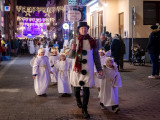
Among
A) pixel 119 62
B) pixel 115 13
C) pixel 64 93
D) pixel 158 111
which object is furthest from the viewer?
pixel 115 13

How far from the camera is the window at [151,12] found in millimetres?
24281

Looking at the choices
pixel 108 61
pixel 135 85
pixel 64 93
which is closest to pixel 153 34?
pixel 135 85

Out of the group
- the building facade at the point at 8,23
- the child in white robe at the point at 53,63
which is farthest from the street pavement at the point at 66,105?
the building facade at the point at 8,23

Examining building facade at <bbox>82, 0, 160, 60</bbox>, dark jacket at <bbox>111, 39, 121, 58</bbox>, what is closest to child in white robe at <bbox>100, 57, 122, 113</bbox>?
dark jacket at <bbox>111, 39, 121, 58</bbox>

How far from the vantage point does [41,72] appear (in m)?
10.4

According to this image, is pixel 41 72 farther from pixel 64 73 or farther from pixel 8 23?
pixel 8 23

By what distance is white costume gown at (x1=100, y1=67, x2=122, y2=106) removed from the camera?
26.0 ft

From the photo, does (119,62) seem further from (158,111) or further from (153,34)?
(158,111)

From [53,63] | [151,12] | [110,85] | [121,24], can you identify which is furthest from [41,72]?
[121,24]

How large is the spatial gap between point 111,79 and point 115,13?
19.5 m

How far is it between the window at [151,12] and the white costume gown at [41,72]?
15106 mm

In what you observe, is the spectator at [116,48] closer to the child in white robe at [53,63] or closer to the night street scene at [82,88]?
the night street scene at [82,88]

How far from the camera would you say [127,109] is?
814 cm

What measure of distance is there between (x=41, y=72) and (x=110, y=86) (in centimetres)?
306
